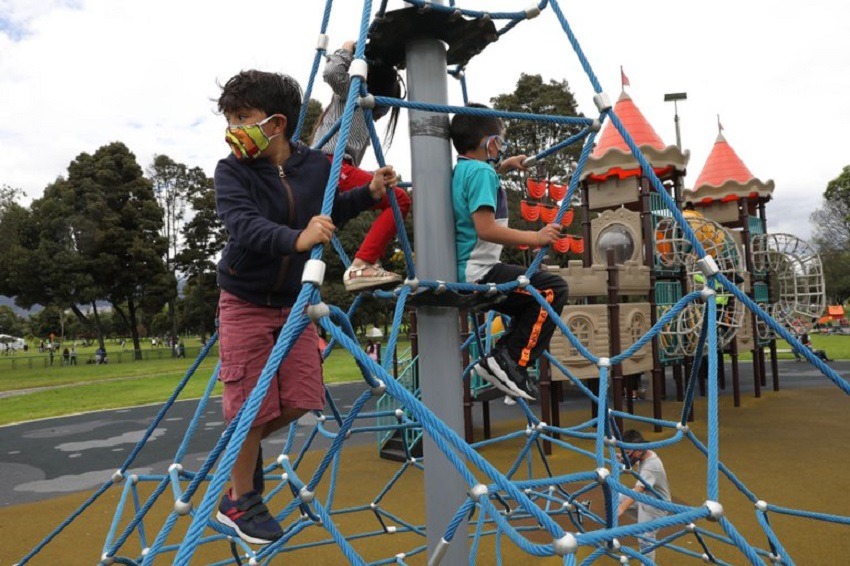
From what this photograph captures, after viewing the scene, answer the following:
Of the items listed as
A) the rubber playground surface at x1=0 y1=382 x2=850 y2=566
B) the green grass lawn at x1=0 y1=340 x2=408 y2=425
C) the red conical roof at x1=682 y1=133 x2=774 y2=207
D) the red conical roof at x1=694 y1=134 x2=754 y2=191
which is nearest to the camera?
the rubber playground surface at x1=0 y1=382 x2=850 y2=566

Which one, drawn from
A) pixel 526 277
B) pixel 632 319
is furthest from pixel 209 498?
pixel 632 319

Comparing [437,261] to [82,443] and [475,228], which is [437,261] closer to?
[475,228]

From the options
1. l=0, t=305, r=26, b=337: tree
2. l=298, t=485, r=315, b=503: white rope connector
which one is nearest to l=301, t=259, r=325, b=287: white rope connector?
l=298, t=485, r=315, b=503: white rope connector

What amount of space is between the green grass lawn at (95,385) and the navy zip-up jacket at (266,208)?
1162 cm

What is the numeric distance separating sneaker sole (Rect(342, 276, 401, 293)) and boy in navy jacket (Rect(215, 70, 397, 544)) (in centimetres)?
17

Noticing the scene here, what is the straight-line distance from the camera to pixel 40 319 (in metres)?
57.0

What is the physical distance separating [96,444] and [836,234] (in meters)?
43.3

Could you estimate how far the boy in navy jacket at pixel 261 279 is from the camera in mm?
1657

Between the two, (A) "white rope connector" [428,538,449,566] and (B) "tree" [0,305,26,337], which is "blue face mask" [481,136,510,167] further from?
(B) "tree" [0,305,26,337]

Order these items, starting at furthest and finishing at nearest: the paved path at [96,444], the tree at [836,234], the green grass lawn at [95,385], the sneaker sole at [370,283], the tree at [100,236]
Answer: the tree at [836,234] → the tree at [100,236] → the green grass lawn at [95,385] → the paved path at [96,444] → the sneaker sole at [370,283]

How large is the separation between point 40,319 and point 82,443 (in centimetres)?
5767

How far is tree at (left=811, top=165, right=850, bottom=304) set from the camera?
36.3 m

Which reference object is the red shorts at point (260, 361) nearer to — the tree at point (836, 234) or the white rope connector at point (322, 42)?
the white rope connector at point (322, 42)

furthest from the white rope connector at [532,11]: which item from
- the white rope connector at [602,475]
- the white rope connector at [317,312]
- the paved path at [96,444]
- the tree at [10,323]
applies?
the tree at [10,323]
